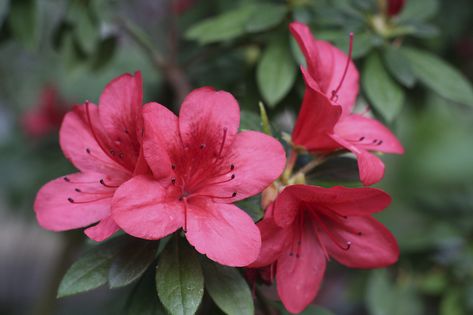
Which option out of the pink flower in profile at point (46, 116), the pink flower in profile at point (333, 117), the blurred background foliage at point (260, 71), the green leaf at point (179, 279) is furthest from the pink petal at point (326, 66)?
the pink flower in profile at point (46, 116)

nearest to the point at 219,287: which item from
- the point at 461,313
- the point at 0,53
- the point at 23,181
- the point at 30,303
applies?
the point at 461,313

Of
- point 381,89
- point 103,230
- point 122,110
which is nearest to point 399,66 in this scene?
point 381,89

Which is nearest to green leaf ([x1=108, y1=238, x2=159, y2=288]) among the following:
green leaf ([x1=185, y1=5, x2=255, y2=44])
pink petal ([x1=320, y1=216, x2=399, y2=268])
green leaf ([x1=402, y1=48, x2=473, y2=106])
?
pink petal ([x1=320, y1=216, x2=399, y2=268])

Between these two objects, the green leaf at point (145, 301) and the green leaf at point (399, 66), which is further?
the green leaf at point (399, 66)

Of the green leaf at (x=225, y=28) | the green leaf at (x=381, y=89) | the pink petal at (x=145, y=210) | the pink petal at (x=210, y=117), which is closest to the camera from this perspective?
the pink petal at (x=145, y=210)

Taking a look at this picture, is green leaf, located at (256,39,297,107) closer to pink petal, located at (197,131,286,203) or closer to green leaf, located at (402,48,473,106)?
green leaf, located at (402,48,473,106)

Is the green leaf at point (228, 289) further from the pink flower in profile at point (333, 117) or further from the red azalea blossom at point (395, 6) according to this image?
the red azalea blossom at point (395, 6)
